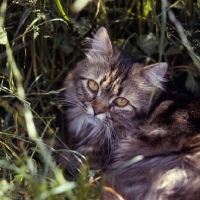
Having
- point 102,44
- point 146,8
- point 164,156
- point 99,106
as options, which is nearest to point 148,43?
point 146,8

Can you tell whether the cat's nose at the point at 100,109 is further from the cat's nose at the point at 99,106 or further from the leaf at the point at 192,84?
the leaf at the point at 192,84

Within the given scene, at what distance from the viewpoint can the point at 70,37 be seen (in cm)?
274

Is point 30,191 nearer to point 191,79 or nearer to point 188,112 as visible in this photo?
point 188,112

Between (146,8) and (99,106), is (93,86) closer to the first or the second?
(99,106)

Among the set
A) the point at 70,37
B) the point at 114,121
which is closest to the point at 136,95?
the point at 114,121

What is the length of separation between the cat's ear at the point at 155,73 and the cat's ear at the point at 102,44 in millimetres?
245

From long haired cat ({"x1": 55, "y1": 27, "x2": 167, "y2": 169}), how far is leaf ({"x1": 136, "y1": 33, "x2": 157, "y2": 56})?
0.72 feet

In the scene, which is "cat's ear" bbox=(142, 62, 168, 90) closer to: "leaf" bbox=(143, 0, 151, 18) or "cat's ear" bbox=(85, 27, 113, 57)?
"cat's ear" bbox=(85, 27, 113, 57)

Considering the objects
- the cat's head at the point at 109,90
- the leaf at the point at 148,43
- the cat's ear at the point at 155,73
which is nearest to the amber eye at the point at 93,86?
the cat's head at the point at 109,90

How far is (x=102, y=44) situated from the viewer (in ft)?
8.48

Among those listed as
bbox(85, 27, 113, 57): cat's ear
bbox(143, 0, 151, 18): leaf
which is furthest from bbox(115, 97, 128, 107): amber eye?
bbox(143, 0, 151, 18): leaf

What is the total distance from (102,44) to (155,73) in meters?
0.36

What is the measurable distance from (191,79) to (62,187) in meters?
1.36

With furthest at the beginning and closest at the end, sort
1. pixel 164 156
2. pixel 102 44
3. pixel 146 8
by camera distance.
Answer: pixel 146 8
pixel 102 44
pixel 164 156
